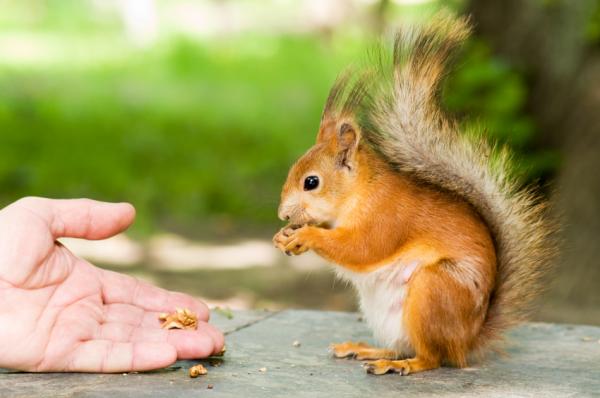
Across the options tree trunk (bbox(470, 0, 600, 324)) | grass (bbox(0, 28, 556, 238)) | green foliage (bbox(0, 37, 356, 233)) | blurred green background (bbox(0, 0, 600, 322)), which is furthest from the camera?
green foliage (bbox(0, 37, 356, 233))

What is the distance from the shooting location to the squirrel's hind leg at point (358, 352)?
2.43m

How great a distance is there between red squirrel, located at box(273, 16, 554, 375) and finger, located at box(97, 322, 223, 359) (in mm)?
294

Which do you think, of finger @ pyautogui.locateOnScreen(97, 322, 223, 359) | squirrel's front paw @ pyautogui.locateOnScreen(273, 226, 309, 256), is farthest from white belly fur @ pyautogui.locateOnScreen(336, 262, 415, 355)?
finger @ pyautogui.locateOnScreen(97, 322, 223, 359)

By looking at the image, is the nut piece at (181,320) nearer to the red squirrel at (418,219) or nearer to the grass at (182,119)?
the red squirrel at (418,219)

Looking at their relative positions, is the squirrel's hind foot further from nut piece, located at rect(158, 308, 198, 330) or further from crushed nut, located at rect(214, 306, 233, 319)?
crushed nut, located at rect(214, 306, 233, 319)

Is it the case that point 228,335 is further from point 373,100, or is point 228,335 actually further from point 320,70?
point 320,70

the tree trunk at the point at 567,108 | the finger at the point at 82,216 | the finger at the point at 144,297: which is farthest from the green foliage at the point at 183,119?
the finger at the point at 82,216

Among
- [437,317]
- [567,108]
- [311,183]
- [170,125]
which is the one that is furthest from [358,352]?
[170,125]

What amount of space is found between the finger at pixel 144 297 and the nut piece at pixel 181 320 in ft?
0.25

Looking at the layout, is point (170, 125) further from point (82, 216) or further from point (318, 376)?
point (318, 376)

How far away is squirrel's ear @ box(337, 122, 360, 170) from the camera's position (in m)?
2.42

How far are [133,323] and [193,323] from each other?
0.17m

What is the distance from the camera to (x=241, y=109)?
826 cm

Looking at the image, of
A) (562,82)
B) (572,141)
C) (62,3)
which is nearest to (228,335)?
(572,141)
